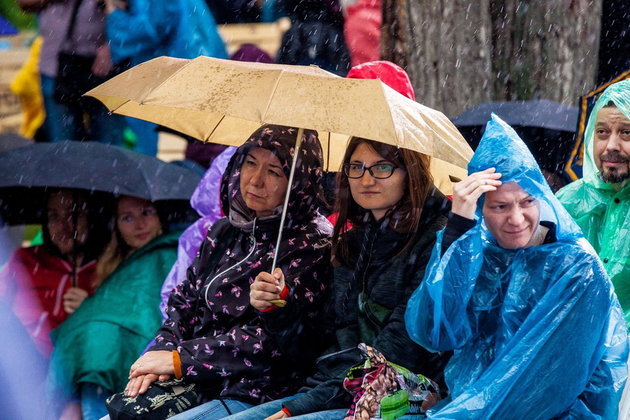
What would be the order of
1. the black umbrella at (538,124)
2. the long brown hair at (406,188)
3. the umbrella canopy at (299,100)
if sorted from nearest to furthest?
1. the umbrella canopy at (299,100)
2. the long brown hair at (406,188)
3. the black umbrella at (538,124)

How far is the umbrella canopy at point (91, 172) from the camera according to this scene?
5035 millimetres

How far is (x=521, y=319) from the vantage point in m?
3.21

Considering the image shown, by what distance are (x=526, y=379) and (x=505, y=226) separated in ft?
1.64

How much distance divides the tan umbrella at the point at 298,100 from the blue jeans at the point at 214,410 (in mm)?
745

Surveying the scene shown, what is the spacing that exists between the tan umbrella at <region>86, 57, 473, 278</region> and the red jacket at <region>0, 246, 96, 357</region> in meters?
1.80

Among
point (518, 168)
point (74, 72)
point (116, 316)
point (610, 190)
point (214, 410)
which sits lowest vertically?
point (214, 410)

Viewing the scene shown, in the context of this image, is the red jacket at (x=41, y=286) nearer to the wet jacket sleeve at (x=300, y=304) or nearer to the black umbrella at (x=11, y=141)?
the black umbrella at (x=11, y=141)

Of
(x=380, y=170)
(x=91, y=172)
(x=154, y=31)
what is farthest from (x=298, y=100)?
(x=154, y=31)

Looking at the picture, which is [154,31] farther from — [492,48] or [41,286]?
[492,48]

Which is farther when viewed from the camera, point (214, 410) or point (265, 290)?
point (214, 410)

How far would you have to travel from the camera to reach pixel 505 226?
126 inches

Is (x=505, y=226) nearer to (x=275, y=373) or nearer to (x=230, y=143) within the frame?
(x=275, y=373)

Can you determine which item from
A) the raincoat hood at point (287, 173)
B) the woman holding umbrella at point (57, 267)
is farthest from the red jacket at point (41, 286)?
the raincoat hood at point (287, 173)

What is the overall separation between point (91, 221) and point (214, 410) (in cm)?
193
